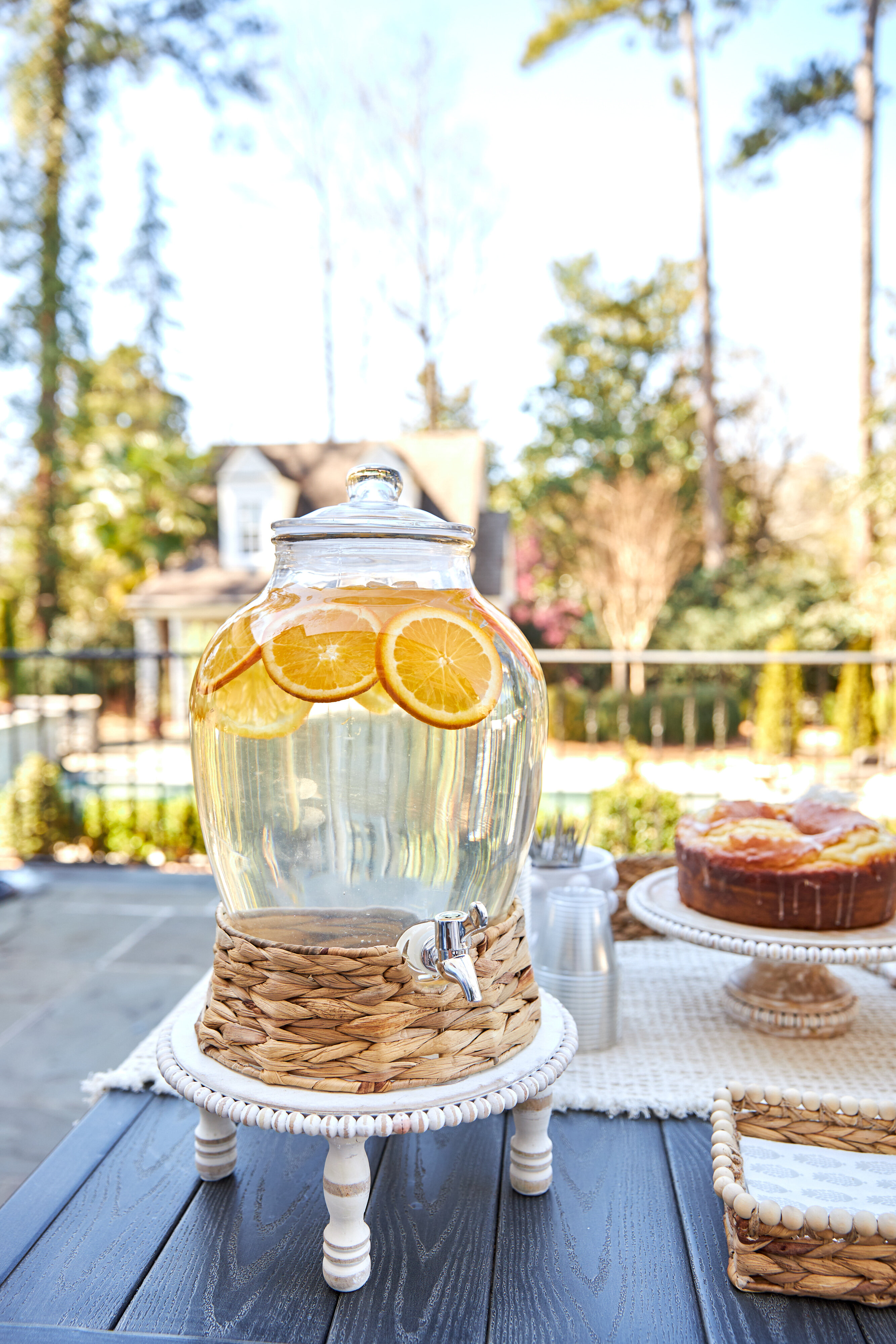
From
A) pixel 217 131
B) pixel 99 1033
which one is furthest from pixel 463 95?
pixel 99 1033

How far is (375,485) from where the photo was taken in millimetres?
778

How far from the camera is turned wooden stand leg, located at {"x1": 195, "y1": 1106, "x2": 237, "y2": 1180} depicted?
73cm

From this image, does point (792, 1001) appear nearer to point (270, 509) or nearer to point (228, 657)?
point (228, 657)

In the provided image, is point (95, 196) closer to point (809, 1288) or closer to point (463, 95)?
point (463, 95)

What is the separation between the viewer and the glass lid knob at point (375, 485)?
0.77m

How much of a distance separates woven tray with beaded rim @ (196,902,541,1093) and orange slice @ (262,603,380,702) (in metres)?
0.19

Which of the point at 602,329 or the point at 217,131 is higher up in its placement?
the point at 217,131

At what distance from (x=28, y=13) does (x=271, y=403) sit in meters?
4.93

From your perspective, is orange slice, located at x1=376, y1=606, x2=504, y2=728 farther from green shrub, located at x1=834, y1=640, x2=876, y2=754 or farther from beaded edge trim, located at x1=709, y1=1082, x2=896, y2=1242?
green shrub, located at x1=834, y1=640, x2=876, y2=754

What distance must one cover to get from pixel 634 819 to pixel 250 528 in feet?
28.0

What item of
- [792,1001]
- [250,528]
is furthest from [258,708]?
[250,528]

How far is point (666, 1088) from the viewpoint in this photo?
34.2 inches

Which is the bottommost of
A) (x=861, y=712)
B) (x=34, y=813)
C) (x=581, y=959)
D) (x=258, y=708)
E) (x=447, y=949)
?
(x=34, y=813)

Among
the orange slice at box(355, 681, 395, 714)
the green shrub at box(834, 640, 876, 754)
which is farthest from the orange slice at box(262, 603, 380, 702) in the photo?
the green shrub at box(834, 640, 876, 754)
